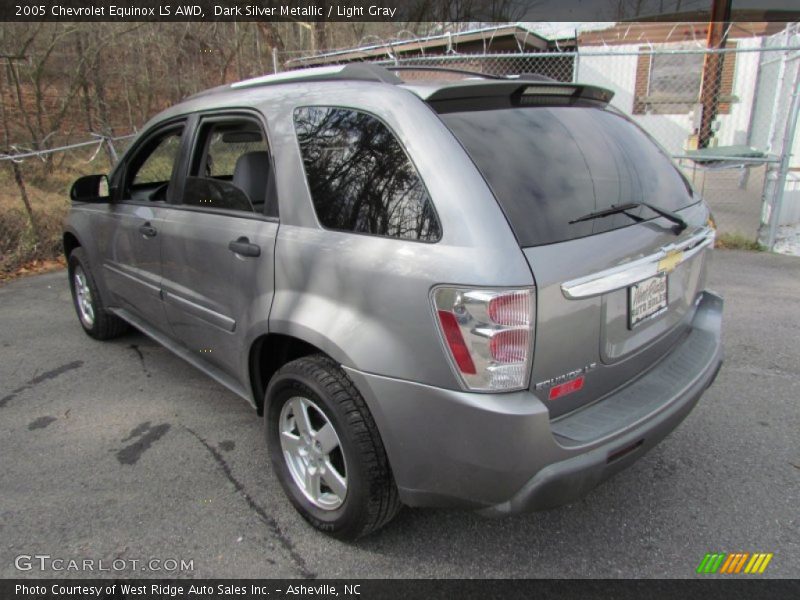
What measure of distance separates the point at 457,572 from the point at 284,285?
131cm

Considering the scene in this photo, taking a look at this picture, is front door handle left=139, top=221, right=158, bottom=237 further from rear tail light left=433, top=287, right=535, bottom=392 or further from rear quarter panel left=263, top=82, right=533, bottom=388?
→ rear tail light left=433, top=287, right=535, bottom=392

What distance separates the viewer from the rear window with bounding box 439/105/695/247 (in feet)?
6.18

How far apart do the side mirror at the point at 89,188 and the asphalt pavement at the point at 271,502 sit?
1.29m

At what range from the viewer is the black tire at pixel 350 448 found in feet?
6.56

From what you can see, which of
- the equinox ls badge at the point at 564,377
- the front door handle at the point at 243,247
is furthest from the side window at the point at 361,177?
the equinox ls badge at the point at 564,377

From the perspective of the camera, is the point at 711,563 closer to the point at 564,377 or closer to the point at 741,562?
the point at 741,562

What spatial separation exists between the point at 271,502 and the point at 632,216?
198cm

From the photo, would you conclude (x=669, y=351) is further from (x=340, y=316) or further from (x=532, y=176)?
(x=340, y=316)

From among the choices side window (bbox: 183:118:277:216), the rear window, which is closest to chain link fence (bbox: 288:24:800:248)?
the rear window

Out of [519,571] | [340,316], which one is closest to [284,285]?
[340,316]

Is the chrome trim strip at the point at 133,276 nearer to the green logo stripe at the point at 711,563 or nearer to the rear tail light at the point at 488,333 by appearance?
the rear tail light at the point at 488,333

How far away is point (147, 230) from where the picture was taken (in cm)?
326

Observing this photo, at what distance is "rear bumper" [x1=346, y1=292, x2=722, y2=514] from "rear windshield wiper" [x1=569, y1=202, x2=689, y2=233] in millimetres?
678

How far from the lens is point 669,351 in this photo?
2414 millimetres
